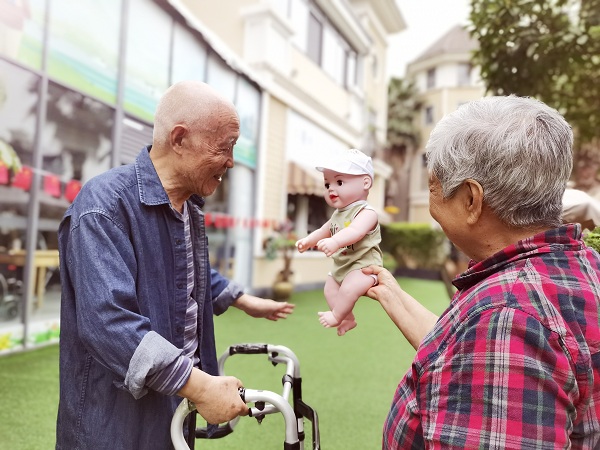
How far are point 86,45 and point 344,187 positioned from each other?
18.0 ft

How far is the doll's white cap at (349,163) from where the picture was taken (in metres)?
1.58

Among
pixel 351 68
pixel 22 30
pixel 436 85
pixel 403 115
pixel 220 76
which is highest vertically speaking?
pixel 436 85

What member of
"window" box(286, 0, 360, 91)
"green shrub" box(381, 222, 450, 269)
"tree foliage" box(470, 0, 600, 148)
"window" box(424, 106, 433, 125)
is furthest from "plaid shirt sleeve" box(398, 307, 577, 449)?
"window" box(424, 106, 433, 125)

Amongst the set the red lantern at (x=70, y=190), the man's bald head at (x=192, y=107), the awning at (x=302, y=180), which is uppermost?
the awning at (x=302, y=180)

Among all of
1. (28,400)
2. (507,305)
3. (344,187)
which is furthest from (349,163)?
(28,400)

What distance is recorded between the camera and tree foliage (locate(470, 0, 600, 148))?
4.96 metres

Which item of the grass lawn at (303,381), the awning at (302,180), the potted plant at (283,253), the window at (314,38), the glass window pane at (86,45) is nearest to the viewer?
the grass lawn at (303,381)

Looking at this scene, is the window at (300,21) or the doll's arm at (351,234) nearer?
the doll's arm at (351,234)

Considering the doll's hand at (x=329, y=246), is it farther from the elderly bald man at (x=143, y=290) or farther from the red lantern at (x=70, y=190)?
the red lantern at (x=70, y=190)

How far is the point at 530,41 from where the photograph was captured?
16.9 ft

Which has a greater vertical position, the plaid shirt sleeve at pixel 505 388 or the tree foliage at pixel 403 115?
the tree foliage at pixel 403 115

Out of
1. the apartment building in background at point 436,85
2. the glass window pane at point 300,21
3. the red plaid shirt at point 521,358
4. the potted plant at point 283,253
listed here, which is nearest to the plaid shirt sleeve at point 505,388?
the red plaid shirt at point 521,358

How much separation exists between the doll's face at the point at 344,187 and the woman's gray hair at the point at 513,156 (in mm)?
430

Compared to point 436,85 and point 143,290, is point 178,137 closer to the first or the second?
point 143,290
